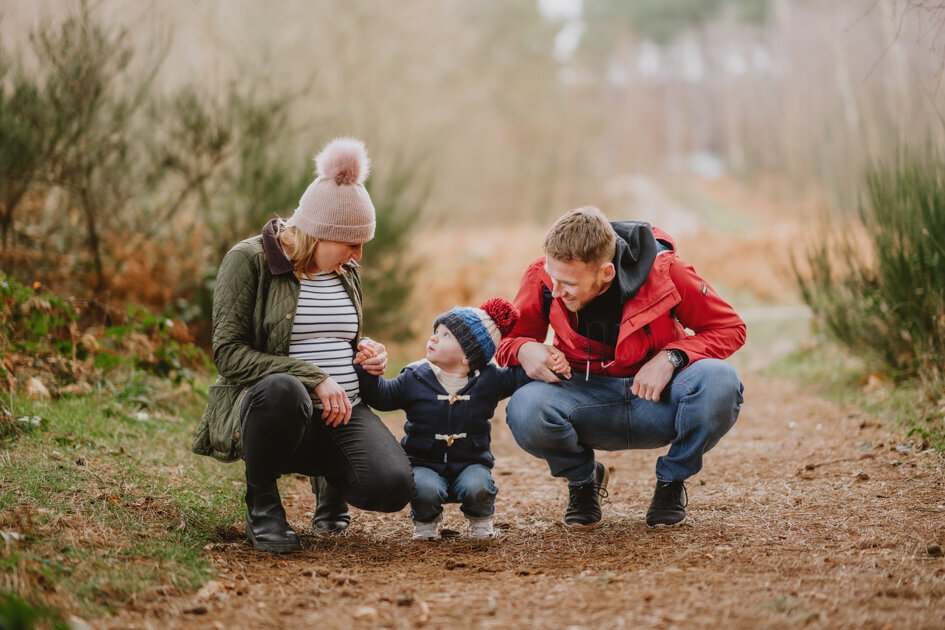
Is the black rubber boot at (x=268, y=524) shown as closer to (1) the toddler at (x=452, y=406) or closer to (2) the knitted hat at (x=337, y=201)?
(1) the toddler at (x=452, y=406)

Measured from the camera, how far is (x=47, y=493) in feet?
11.1

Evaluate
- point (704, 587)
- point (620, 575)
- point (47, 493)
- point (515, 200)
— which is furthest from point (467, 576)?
point (515, 200)

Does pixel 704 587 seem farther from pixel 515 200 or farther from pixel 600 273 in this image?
pixel 515 200

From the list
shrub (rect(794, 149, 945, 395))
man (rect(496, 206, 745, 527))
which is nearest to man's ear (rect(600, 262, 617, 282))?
man (rect(496, 206, 745, 527))

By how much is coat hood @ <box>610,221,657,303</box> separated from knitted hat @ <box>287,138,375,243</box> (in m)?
1.06

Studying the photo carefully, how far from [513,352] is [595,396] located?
400mm

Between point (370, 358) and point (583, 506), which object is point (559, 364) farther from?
point (370, 358)

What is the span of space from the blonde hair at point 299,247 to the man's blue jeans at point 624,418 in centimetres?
105

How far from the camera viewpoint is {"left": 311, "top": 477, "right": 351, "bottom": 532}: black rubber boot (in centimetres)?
→ 370

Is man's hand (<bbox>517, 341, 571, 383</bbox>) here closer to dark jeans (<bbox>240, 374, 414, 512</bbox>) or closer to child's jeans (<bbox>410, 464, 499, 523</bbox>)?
child's jeans (<bbox>410, 464, 499, 523</bbox>)

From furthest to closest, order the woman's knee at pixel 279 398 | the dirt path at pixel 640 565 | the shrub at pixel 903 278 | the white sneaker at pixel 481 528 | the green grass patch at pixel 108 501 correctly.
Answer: the shrub at pixel 903 278 < the white sneaker at pixel 481 528 < the woman's knee at pixel 279 398 < the green grass patch at pixel 108 501 < the dirt path at pixel 640 565

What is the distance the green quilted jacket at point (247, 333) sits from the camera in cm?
325

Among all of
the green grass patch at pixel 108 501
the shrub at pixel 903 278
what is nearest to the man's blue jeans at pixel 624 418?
the green grass patch at pixel 108 501

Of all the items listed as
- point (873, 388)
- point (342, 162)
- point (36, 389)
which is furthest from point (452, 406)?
point (873, 388)
